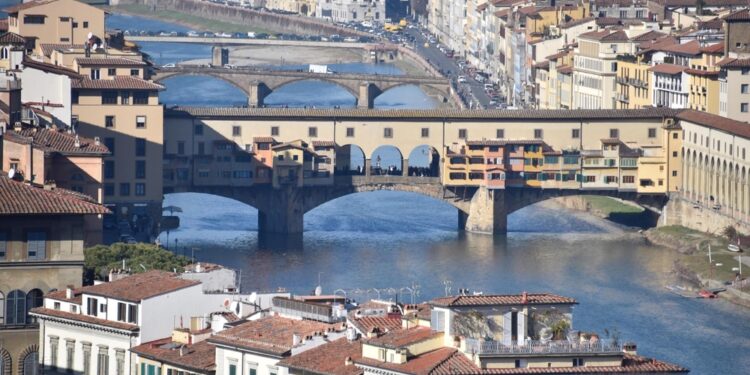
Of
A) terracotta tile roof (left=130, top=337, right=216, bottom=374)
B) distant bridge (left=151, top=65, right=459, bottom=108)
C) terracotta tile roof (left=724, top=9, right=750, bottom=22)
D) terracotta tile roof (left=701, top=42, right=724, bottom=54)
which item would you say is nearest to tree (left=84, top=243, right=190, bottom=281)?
terracotta tile roof (left=130, top=337, right=216, bottom=374)

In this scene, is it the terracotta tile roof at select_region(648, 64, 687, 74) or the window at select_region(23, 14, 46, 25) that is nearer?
the window at select_region(23, 14, 46, 25)

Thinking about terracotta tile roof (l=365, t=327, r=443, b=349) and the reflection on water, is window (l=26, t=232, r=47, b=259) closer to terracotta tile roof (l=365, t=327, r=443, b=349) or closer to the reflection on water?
terracotta tile roof (l=365, t=327, r=443, b=349)

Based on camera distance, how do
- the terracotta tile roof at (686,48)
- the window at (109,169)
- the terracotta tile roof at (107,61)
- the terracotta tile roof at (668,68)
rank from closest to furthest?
the window at (109,169) < the terracotta tile roof at (107,61) < the terracotta tile roof at (668,68) < the terracotta tile roof at (686,48)

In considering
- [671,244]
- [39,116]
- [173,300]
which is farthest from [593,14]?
[173,300]

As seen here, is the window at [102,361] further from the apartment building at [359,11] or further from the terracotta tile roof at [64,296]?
the apartment building at [359,11]

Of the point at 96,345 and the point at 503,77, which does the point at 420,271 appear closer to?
the point at 96,345

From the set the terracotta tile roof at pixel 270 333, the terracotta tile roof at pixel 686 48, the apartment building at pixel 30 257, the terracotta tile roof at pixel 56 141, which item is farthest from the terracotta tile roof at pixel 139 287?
the terracotta tile roof at pixel 686 48
